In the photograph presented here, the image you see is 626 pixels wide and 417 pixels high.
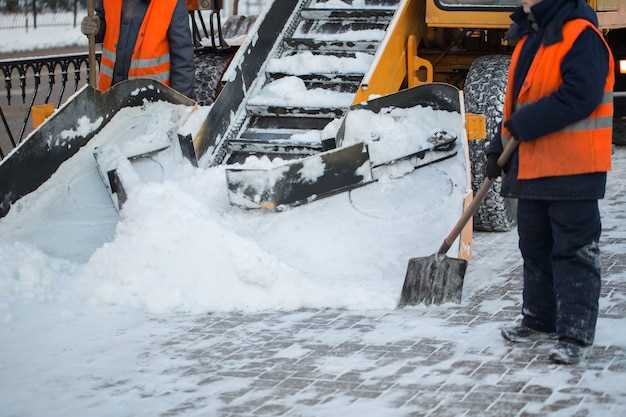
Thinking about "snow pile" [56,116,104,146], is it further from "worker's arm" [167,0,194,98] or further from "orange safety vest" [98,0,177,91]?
"worker's arm" [167,0,194,98]

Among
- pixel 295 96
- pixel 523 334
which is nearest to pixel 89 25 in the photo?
pixel 295 96

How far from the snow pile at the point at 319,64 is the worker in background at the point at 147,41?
0.62 meters

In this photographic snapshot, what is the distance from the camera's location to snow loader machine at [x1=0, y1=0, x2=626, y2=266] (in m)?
6.54

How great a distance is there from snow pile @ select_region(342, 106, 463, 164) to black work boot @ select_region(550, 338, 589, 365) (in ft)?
6.17

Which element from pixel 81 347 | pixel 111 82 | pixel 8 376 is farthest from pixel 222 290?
pixel 111 82

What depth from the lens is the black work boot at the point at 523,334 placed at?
5.33m

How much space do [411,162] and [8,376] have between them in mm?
2612

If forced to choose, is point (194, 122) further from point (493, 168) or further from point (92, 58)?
point (493, 168)

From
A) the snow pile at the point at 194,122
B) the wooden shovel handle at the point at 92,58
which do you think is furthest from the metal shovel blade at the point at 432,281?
the wooden shovel handle at the point at 92,58

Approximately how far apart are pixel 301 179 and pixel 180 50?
190cm

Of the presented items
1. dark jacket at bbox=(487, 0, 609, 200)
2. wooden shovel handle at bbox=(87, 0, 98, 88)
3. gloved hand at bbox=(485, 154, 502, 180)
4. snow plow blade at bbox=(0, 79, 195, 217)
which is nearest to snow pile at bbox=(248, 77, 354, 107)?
snow plow blade at bbox=(0, 79, 195, 217)

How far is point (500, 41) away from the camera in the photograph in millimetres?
8695

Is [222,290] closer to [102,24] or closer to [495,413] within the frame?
[495,413]

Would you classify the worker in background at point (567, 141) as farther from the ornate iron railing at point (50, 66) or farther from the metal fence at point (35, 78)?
the ornate iron railing at point (50, 66)
